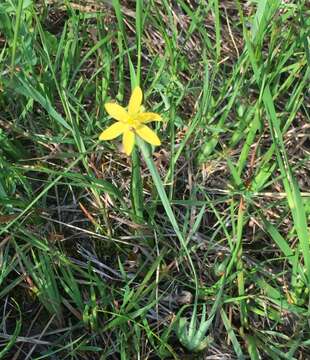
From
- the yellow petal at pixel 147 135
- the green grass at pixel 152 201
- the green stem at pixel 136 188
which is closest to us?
the yellow petal at pixel 147 135

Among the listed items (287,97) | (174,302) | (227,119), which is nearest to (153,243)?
(174,302)

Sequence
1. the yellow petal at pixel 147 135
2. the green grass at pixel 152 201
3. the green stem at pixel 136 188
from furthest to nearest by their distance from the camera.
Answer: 1. the green grass at pixel 152 201
2. the green stem at pixel 136 188
3. the yellow petal at pixel 147 135

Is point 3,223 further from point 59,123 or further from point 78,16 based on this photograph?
point 78,16

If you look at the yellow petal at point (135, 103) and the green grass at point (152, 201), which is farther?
the green grass at point (152, 201)

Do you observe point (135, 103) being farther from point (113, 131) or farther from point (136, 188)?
point (136, 188)

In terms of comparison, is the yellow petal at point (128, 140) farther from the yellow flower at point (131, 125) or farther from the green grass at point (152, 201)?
the green grass at point (152, 201)

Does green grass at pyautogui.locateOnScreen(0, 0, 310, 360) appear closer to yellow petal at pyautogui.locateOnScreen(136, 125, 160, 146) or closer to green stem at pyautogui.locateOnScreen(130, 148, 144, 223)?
green stem at pyautogui.locateOnScreen(130, 148, 144, 223)

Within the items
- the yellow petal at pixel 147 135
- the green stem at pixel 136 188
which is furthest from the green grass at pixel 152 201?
the yellow petal at pixel 147 135

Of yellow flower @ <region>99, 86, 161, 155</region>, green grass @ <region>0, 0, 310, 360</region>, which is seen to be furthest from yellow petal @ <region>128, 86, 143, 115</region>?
green grass @ <region>0, 0, 310, 360</region>
